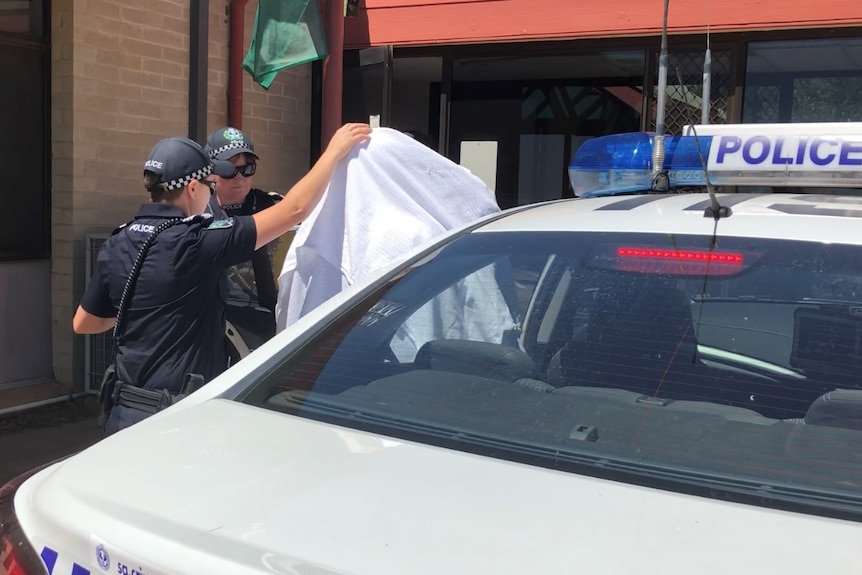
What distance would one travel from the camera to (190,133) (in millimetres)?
6402

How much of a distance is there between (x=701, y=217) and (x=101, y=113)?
477 cm

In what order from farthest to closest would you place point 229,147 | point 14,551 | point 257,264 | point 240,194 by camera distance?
point 240,194 < point 229,147 < point 257,264 < point 14,551

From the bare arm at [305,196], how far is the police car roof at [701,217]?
77 cm

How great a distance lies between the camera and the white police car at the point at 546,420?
129 centimetres

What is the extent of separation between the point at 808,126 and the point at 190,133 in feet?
16.0

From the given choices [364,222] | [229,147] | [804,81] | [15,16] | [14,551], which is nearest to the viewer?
[14,551]

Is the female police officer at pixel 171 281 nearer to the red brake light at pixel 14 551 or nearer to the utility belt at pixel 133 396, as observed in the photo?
the utility belt at pixel 133 396

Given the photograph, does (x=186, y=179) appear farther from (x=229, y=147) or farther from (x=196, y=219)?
(x=229, y=147)

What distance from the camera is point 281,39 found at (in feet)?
21.4

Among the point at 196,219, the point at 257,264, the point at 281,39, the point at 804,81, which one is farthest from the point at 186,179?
the point at 804,81

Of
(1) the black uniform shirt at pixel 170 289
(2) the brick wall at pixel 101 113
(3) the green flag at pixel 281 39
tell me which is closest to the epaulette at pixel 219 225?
(1) the black uniform shirt at pixel 170 289

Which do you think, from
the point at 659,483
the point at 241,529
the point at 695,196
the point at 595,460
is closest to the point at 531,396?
the point at 595,460

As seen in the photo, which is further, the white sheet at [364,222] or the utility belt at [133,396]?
the white sheet at [364,222]

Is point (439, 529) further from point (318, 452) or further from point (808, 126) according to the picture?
point (808, 126)
